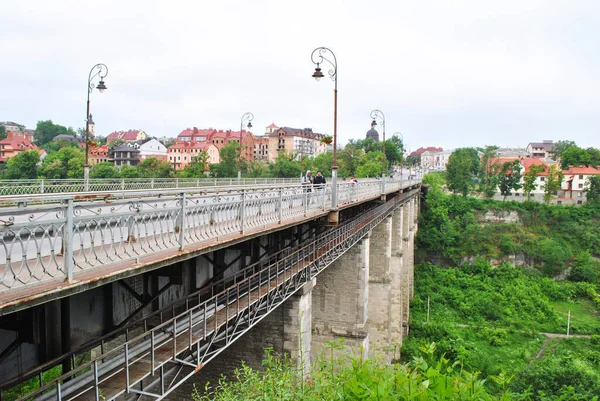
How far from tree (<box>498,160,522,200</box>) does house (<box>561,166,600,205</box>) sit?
9.22 m

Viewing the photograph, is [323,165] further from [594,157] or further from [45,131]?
[45,131]

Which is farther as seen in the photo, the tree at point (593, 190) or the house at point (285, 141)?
the house at point (285, 141)

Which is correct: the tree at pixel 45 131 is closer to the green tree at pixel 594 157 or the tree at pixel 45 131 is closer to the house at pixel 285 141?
the house at pixel 285 141

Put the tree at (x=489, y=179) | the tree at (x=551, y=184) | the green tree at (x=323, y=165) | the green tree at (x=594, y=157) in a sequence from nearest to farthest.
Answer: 1. the green tree at (x=323, y=165)
2. the tree at (x=551, y=184)
3. the tree at (x=489, y=179)
4. the green tree at (x=594, y=157)

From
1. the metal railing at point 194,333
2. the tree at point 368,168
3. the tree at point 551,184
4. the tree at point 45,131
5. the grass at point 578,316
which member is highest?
the tree at point 45,131

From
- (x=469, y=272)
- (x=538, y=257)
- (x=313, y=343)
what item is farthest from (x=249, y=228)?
(x=538, y=257)

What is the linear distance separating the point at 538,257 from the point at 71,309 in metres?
50.9

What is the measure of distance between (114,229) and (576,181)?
76968 millimetres

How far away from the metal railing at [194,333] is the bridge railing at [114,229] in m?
1.03

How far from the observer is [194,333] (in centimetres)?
765

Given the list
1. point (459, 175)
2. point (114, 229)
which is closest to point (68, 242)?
point (114, 229)

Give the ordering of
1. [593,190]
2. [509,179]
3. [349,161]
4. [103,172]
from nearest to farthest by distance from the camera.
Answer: [103,172], [593,190], [509,179], [349,161]

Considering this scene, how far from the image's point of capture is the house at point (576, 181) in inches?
2680

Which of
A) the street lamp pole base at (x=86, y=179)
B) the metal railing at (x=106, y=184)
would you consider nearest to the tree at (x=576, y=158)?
the metal railing at (x=106, y=184)
